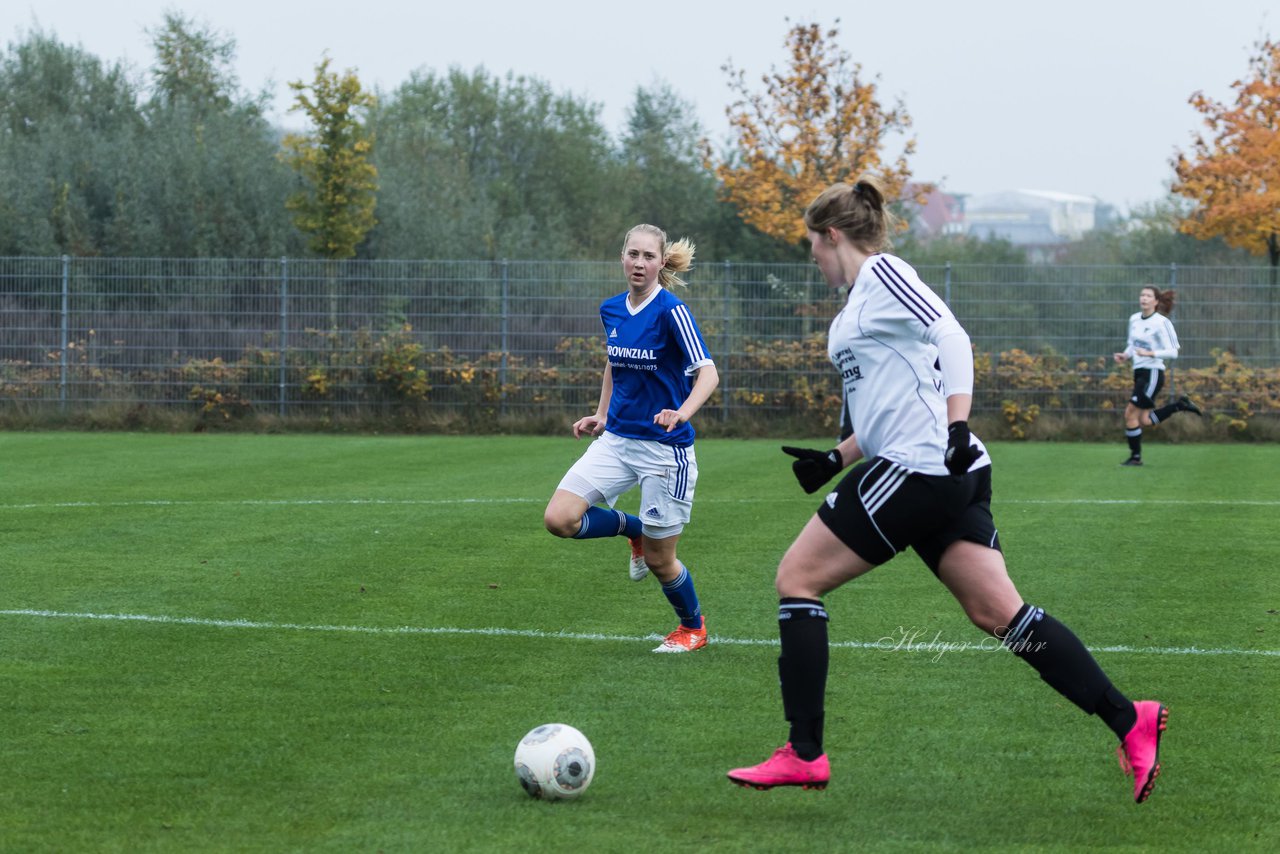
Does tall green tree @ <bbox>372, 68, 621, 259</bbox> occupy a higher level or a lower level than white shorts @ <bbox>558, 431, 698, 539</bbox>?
higher

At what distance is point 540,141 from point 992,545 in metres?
52.6

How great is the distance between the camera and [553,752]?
4598 millimetres

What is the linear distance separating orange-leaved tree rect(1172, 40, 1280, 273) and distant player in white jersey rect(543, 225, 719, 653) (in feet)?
70.4

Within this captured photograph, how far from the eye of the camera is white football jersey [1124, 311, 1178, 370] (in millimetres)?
18234

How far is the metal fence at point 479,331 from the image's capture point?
72.5 ft

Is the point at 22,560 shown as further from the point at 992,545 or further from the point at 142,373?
the point at 142,373

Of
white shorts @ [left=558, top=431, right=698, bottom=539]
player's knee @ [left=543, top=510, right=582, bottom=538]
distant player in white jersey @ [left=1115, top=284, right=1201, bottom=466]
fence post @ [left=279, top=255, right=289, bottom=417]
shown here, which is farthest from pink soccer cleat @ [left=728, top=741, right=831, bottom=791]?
fence post @ [left=279, top=255, right=289, bottom=417]

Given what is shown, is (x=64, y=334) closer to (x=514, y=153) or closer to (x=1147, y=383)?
(x=1147, y=383)

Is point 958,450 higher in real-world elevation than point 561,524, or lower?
higher

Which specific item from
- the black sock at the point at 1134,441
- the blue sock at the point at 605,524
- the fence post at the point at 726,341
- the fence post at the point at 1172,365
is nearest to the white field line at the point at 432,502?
the black sock at the point at 1134,441

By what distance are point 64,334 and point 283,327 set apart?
10.8 ft

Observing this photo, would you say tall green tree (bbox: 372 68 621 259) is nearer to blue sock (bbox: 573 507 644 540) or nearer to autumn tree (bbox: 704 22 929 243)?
autumn tree (bbox: 704 22 929 243)

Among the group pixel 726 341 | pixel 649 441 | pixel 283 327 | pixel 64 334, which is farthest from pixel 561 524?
pixel 64 334

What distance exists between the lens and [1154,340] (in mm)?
18297
